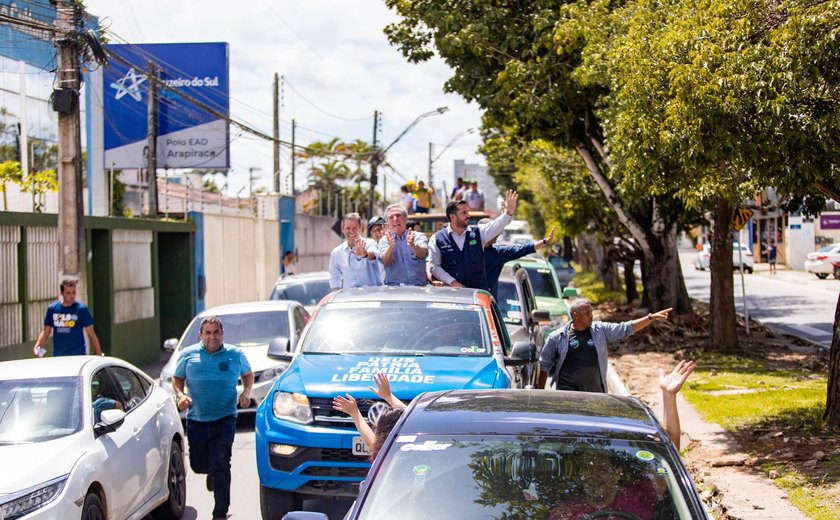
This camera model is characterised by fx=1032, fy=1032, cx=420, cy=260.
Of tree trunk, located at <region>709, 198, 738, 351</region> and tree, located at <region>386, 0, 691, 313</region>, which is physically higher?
tree, located at <region>386, 0, 691, 313</region>

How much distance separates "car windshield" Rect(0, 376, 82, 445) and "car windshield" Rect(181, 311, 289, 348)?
6446mm

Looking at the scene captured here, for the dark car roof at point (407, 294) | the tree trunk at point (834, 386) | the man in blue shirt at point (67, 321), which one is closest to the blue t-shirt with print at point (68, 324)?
the man in blue shirt at point (67, 321)

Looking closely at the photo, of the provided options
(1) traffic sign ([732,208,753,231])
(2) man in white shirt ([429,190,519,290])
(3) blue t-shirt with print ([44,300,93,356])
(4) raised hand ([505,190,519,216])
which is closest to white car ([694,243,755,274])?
(1) traffic sign ([732,208,753,231])

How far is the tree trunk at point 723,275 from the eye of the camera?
59.2ft

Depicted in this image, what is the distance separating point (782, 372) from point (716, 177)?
17.2ft

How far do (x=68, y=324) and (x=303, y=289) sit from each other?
288 inches

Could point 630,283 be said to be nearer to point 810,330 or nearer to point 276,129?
point 810,330

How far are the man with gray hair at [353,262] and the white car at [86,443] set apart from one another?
287 cm

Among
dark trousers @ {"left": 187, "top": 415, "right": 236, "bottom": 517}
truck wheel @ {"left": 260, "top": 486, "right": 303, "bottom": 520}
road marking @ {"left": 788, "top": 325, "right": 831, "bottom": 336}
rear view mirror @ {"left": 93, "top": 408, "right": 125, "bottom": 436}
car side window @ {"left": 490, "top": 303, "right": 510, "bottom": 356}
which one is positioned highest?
car side window @ {"left": 490, "top": 303, "right": 510, "bottom": 356}

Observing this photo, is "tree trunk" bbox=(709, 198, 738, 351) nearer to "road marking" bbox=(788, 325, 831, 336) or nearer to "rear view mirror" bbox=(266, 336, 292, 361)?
"road marking" bbox=(788, 325, 831, 336)

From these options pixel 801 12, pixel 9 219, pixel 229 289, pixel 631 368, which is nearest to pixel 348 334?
pixel 801 12

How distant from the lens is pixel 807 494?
8047mm

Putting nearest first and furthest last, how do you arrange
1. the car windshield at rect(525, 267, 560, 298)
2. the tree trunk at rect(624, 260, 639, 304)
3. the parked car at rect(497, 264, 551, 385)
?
1. the parked car at rect(497, 264, 551, 385)
2. the car windshield at rect(525, 267, 560, 298)
3. the tree trunk at rect(624, 260, 639, 304)

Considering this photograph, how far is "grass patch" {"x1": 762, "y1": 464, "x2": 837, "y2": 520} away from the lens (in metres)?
→ 7.52
